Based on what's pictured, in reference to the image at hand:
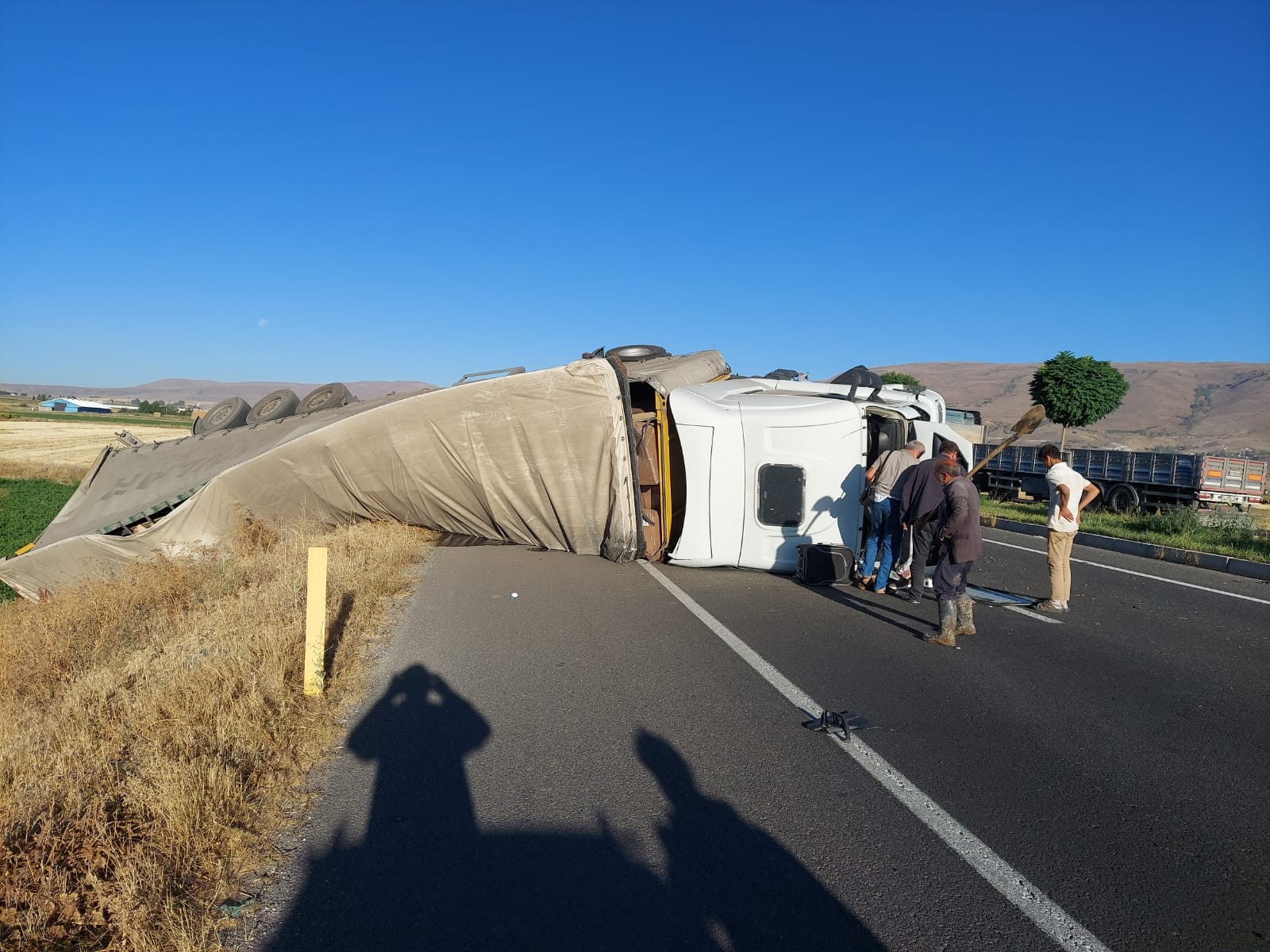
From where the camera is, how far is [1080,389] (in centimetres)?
3042

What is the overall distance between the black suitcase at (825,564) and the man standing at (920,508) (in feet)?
2.40

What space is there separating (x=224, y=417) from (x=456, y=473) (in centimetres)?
744

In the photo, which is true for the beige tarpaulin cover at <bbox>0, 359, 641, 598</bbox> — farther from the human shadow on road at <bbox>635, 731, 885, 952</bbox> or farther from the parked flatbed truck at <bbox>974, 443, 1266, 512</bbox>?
the parked flatbed truck at <bbox>974, 443, 1266, 512</bbox>

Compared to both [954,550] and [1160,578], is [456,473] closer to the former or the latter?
[954,550]

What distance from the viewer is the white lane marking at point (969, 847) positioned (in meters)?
2.86

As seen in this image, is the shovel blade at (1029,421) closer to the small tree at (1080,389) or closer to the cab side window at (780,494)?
the cab side window at (780,494)

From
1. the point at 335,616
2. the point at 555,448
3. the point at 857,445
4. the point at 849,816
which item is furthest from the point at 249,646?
the point at 857,445

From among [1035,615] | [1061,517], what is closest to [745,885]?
[1035,615]

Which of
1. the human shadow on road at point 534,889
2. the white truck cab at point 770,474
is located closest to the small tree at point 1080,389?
the white truck cab at point 770,474

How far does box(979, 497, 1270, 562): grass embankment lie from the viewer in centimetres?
1305

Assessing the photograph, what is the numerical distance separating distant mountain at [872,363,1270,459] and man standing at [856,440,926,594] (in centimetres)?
6291

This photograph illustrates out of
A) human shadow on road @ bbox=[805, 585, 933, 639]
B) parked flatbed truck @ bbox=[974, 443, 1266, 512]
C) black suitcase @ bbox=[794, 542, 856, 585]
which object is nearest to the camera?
human shadow on road @ bbox=[805, 585, 933, 639]

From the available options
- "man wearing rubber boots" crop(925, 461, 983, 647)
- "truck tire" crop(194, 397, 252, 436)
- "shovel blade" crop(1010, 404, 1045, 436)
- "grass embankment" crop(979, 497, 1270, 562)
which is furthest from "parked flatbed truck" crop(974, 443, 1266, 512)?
"truck tire" crop(194, 397, 252, 436)

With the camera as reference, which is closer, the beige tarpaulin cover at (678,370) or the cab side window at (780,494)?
the cab side window at (780,494)
